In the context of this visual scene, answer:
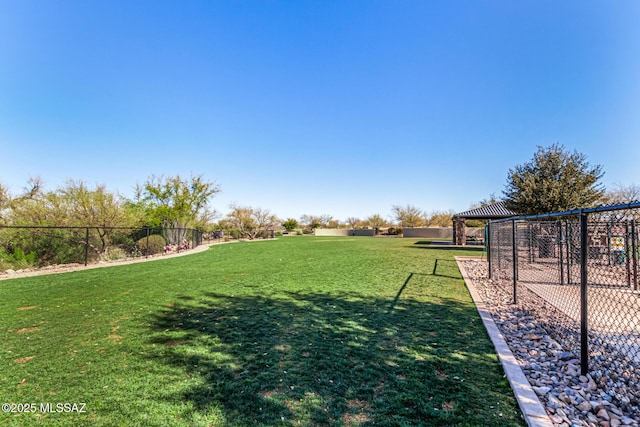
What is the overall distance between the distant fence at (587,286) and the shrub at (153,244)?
1660 cm

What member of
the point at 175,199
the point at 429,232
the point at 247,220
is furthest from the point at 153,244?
the point at 429,232

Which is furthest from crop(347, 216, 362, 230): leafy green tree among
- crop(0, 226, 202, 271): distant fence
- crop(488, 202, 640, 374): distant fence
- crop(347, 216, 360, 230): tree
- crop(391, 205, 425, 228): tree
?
crop(488, 202, 640, 374): distant fence

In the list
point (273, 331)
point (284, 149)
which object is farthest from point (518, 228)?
point (284, 149)

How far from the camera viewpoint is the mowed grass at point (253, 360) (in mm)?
2076

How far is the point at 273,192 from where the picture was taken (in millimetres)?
35344

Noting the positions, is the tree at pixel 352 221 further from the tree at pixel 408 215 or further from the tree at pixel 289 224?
the tree at pixel 289 224

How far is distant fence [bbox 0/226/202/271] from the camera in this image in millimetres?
10000

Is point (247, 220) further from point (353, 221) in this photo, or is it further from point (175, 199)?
point (353, 221)

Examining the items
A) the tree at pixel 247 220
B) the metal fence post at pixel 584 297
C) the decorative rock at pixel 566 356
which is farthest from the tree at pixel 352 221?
the metal fence post at pixel 584 297

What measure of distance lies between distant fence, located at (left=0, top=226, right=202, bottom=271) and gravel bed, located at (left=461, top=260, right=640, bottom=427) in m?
13.1

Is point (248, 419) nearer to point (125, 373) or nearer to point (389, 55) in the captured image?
point (125, 373)

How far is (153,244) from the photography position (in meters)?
16.5

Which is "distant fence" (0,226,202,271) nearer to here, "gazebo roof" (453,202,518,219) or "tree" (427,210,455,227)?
"gazebo roof" (453,202,518,219)

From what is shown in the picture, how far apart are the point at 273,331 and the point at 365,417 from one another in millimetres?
2131
